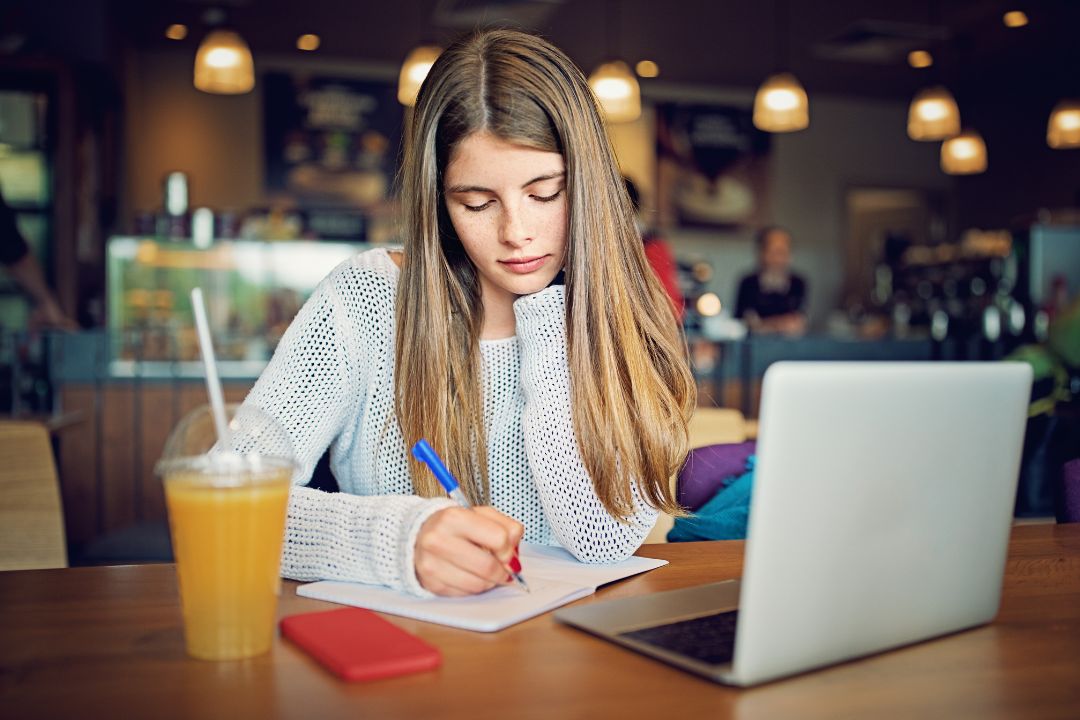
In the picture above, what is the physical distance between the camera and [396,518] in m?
0.96

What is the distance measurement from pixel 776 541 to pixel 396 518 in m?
0.42

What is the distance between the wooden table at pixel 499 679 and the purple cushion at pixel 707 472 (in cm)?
61

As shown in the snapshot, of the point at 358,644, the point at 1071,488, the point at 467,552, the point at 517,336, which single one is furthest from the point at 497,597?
the point at 1071,488

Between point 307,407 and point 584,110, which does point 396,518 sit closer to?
point 307,407

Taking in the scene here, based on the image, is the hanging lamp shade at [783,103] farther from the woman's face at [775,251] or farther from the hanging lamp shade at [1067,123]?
the hanging lamp shade at [1067,123]

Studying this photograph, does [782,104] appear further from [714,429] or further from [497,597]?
[497,597]

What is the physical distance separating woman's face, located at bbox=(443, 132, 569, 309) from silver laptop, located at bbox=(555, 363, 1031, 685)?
0.57 m

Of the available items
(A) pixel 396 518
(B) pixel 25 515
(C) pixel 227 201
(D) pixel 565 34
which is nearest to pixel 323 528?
(A) pixel 396 518

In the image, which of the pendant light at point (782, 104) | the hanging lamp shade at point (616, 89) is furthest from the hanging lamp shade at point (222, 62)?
the pendant light at point (782, 104)

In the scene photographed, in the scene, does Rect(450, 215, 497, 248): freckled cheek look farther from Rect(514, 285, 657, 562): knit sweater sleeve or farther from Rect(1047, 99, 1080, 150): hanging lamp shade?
Rect(1047, 99, 1080, 150): hanging lamp shade

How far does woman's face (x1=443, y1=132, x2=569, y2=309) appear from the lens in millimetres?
1266

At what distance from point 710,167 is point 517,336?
675 cm

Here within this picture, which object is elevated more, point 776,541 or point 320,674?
point 776,541

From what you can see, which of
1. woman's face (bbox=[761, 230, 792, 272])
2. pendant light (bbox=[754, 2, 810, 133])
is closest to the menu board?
woman's face (bbox=[761, 230, 792, 272])
